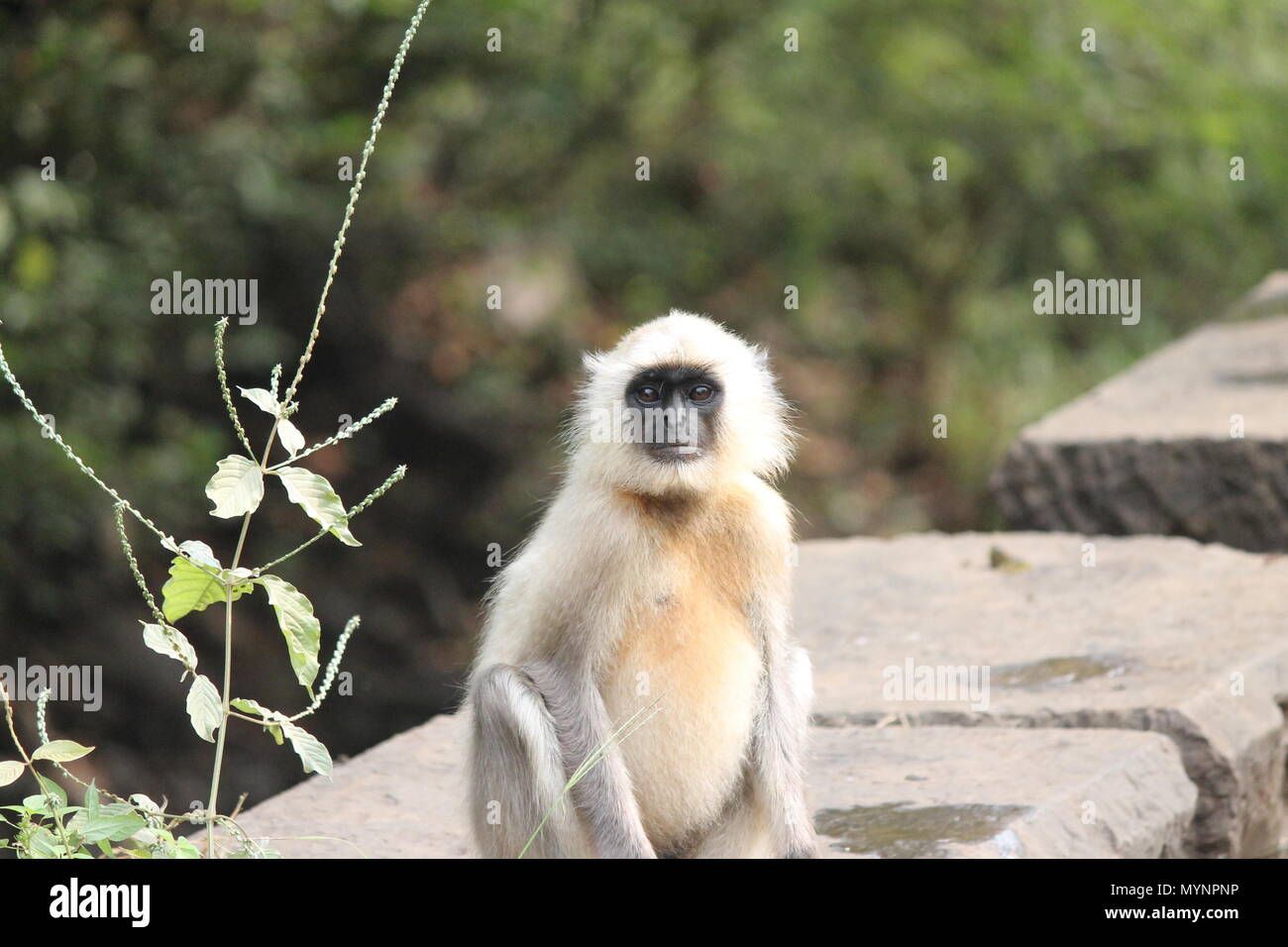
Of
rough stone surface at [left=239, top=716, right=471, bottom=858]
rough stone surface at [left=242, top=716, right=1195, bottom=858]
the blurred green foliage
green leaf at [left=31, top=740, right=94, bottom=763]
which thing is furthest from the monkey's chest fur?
the blurred green foliage

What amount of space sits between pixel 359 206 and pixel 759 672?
23.6 feet

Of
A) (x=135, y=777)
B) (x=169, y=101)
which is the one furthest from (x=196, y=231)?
(x=135, y=777)

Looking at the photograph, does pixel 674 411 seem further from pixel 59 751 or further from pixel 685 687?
pixel 59 751

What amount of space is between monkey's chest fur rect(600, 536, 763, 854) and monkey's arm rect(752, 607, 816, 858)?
0.28ft

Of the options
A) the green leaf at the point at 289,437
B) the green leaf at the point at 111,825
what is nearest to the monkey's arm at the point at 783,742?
the green leaf at the point at 289,437

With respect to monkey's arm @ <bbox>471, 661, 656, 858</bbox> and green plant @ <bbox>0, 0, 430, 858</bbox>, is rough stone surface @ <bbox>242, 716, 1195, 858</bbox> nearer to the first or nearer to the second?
monkey's arm @ <bbox>471, 661, 656, 858</bbox>

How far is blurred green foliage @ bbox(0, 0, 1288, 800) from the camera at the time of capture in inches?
349

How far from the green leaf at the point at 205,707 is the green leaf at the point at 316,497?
1.54ft

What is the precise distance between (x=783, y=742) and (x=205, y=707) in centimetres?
161

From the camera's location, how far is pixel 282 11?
9883 mm

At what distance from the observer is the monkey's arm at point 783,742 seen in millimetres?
4527

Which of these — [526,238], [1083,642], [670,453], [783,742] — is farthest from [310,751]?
[526,238]

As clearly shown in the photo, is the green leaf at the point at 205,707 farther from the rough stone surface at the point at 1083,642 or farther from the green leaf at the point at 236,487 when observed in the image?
the rough stone surface at the point at 1083,642

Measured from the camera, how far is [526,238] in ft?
37.8
